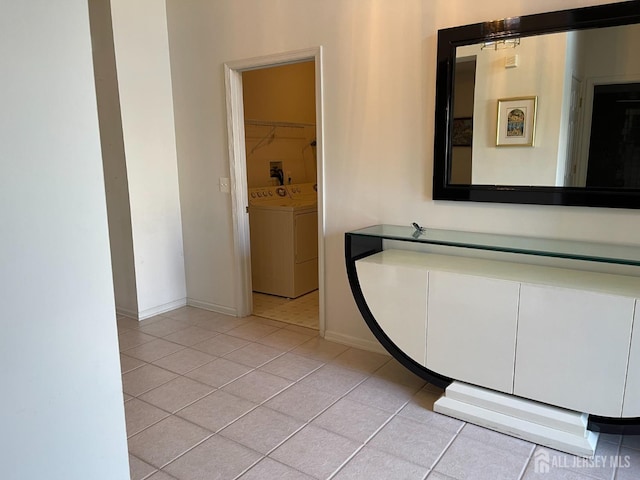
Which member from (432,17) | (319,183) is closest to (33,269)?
(319,183)

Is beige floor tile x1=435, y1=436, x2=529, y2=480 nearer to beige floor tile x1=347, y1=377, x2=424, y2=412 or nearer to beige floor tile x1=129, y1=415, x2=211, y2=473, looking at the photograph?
beige floor tile x1=347, y1=377, x2=424, y2=412

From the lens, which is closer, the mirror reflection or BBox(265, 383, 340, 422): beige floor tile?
the mirror reflection

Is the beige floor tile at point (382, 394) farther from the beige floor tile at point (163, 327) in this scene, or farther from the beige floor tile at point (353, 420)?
the beige floor tile at point (163, 327)

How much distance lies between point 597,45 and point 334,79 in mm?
1500

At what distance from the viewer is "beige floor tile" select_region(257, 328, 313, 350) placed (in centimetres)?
332

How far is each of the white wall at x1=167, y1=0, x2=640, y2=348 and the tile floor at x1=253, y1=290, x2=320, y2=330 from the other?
33cm

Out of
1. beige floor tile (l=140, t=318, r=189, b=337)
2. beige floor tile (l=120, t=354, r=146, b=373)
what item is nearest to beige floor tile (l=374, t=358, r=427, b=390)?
beige floor tile (l=120, t=354, r=146, b=373)

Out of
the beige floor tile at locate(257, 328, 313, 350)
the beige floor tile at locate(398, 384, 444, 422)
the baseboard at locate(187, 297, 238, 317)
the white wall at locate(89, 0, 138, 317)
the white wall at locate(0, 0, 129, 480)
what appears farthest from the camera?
the baseboard at locate(187, 297, 238, 317)

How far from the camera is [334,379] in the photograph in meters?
2.80

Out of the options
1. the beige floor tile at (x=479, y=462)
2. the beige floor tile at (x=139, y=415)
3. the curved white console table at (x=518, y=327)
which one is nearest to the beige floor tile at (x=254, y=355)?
the beige floor tile at (x=139, y=415)

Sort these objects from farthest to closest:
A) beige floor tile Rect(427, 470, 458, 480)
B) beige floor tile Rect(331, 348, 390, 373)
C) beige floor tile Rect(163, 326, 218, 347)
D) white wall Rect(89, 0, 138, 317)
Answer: white wall Rect(89, 0, 138, 317) < beige floor tile Rect(163, 326, 218, 347) < beige floor tile Rect(331, 348, 390, 373) < beige floor tile Rect(427, 470, 458, 480)

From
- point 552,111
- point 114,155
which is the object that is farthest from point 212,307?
point 552,111

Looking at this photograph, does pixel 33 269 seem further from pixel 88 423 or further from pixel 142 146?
pixel 142 146

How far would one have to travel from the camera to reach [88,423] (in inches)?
58.1
